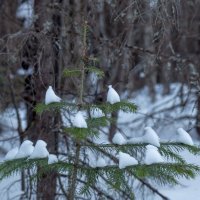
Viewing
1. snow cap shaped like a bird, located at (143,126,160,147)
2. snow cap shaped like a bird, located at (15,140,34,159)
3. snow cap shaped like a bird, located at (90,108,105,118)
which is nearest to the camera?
snow cap shaped like a bird, located at (143,126,160,147)

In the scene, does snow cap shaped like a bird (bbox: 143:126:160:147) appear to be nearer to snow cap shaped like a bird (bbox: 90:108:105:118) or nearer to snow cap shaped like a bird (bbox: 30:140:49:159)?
snow cap shaped like a bird (bbox: 90:108:105:118)

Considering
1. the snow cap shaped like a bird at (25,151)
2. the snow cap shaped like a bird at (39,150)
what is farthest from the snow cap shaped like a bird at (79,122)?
the snow cap shaped like a bird at (25,151)

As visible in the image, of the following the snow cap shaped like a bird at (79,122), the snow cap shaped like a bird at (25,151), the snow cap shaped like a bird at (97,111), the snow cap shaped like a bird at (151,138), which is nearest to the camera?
the snow cap shaped like a bird at (79,122)

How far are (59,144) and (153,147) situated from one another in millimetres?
3625

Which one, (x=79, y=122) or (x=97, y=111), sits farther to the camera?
A: (x=97, y=111)

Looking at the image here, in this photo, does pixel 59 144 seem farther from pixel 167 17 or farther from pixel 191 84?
pixel 167 17

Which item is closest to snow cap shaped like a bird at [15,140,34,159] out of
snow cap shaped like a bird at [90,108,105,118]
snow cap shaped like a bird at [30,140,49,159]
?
snow cap shaped like a bird at [30,140,49,159]

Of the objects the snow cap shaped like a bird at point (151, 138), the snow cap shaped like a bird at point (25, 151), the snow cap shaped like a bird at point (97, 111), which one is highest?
the snow cap shaped like a bird at point (97, 111)

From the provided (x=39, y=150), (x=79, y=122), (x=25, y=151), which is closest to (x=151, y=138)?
(x=79, y=122)

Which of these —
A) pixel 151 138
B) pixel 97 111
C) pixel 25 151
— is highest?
pixel 97 111

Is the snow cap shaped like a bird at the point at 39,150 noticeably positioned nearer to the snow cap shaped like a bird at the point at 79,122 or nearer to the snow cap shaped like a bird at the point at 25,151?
the snow cap shaped like a bird at the point at 25,151

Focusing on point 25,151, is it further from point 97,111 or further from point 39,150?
point 97,111

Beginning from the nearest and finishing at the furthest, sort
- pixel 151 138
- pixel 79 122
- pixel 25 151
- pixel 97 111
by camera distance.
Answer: pixel 79 122, pixel 151 138, pixel 25 151, pixel 97 111

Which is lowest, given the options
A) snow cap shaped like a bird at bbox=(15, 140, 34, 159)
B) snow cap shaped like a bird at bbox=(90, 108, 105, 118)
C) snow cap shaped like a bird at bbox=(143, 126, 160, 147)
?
snow cap shaped like a bird at bbox=(143, 126, 160, 147)
